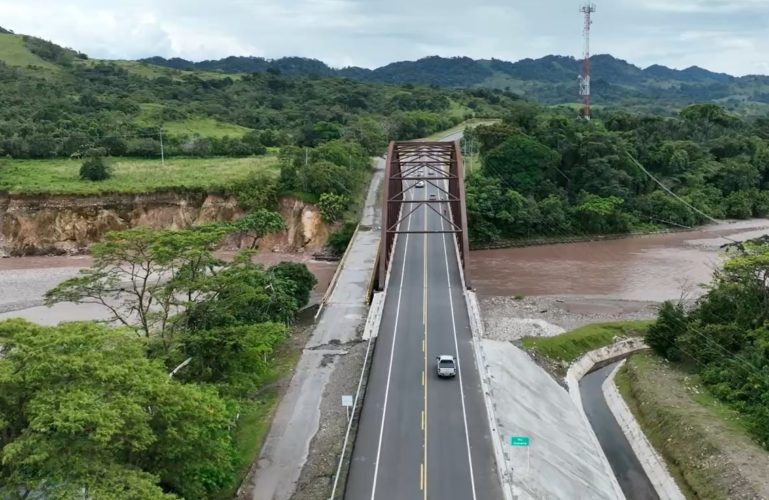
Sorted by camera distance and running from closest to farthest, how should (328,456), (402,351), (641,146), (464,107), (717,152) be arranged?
(328,456) < (402,351) < (641,146) < (717,152) < (464,107)

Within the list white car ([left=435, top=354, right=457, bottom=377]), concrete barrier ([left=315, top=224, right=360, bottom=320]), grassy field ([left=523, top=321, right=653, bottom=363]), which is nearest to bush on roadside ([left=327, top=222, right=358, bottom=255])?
concrete barrier ([left=315, top=224, right=360, bottom=320])

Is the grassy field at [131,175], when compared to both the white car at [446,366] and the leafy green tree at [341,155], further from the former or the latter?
the white car at [446,366]

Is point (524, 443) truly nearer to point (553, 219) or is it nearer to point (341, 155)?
point (553, 219)

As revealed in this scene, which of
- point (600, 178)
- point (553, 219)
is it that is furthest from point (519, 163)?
point (600, 178)

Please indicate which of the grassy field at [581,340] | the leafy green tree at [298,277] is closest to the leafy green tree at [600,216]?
the grassy field at [581,340]

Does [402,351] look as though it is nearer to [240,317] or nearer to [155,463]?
[240,317]

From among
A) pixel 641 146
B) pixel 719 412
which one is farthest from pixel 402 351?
pixel 641 146

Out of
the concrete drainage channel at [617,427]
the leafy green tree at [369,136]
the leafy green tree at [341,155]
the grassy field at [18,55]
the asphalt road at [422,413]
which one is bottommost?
the concrete drainage channel at [617,427]
